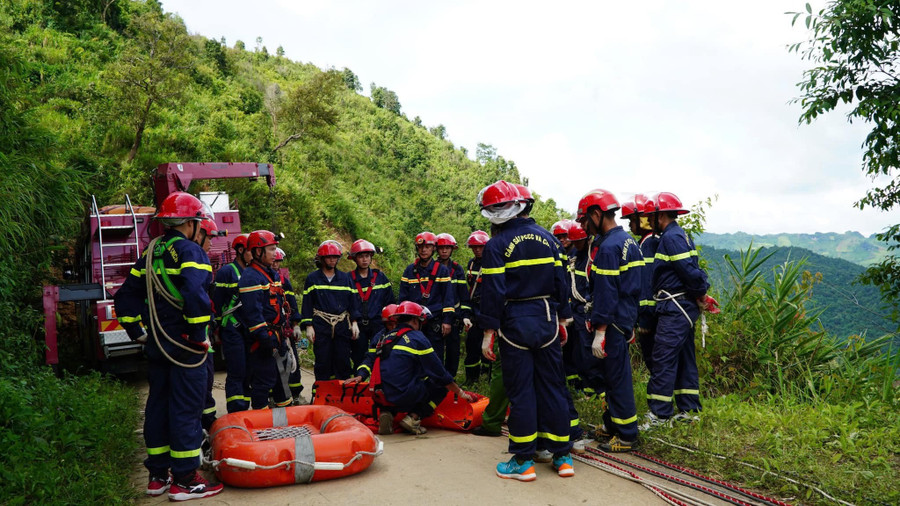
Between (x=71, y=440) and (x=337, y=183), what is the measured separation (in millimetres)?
23752

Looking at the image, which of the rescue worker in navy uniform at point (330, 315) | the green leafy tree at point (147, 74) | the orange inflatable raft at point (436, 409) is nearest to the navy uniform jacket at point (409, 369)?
the orange inflatable raft at point (436, 409)

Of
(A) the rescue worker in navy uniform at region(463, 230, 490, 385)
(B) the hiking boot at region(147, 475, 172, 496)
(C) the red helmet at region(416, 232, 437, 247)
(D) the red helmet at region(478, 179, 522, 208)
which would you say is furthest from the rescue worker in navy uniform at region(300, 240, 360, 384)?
(D) the red helmet at region(478, 179, 522, 208)

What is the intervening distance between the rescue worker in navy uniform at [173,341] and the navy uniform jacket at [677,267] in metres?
4.15

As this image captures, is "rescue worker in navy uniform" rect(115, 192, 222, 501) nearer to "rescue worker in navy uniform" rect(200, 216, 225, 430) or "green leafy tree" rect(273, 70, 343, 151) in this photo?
"rescue worker in navy uniform" rect(200, 216, 225, 430)

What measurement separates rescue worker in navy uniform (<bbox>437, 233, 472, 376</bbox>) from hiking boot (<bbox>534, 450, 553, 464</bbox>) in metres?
3.45

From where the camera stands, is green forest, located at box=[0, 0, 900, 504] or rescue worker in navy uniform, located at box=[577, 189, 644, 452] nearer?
green forest, located at box=[0, 0, 900, 504]

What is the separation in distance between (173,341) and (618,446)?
12.5ft

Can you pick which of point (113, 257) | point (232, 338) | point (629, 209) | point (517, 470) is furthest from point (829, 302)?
point (113, 257)

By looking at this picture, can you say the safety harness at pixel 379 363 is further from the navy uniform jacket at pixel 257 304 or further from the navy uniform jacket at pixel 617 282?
the navy uniform jacket at pixel 617 282

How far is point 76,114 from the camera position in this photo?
18.6 m

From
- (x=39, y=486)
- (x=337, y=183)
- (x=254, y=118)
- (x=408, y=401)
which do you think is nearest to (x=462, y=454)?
(x=408, y=401)

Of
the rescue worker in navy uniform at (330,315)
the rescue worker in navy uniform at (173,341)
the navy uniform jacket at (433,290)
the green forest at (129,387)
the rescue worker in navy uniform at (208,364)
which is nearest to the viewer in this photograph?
the rescue worker in navy uniform at (173,341)

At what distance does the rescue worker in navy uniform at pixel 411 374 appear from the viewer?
5680 mm

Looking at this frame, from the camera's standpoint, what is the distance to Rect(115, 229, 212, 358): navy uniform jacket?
438 cm
